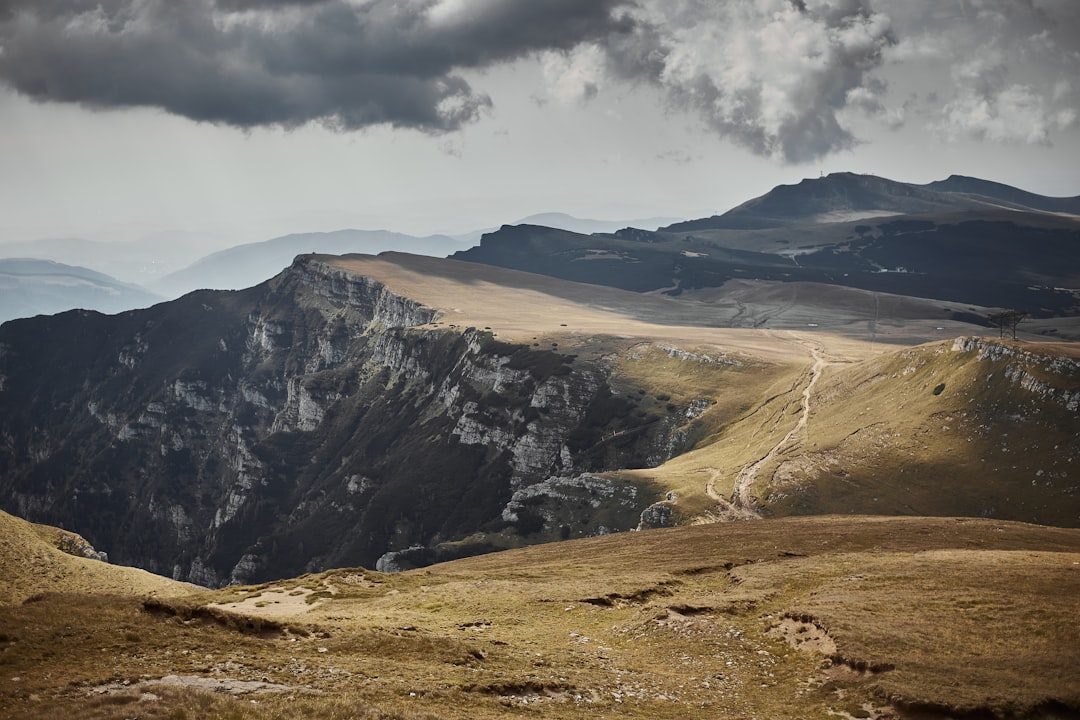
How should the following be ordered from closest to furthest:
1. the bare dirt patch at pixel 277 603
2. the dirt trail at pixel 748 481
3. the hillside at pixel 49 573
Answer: the bare dirt patch at pixel 277 603 → the hillside at pixel 49 573 → the dirt trail at pixel 748 481

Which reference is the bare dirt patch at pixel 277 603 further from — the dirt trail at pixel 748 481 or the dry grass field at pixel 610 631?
the dirt trail at pixel 748 481

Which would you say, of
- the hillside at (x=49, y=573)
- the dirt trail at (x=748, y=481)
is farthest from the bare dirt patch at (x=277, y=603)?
the dirt trail at (x=748, y=481)

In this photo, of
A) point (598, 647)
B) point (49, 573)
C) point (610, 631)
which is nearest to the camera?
point (598, 647)

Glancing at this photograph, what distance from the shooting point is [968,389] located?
389 ft

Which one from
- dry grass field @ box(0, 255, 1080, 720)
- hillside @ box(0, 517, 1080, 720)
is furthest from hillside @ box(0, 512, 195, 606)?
hillside @ box(0, 517, 1080, 720)

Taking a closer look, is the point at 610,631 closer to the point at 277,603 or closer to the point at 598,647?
the point at 598,647

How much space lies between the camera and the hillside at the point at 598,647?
31.3 m

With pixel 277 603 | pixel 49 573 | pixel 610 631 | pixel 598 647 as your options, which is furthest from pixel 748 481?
pixel 49 573

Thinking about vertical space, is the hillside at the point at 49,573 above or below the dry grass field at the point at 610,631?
below

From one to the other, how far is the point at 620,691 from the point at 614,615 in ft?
54.1

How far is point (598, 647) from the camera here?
148 ft

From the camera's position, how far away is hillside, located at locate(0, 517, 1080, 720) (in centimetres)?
3131

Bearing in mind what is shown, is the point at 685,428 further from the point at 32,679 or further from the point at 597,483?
the point at 32,679

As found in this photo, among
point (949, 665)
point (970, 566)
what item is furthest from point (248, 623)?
point (970, 566)
